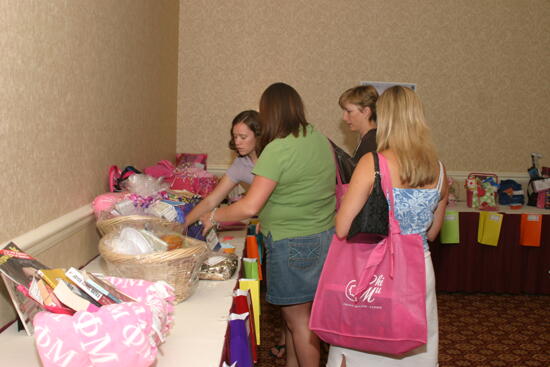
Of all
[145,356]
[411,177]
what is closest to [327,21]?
[411,177]

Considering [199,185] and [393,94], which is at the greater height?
[393,94]

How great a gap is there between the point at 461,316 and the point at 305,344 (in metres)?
1.96

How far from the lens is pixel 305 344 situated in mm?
2201

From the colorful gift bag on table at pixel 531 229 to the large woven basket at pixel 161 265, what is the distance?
10.8 ft

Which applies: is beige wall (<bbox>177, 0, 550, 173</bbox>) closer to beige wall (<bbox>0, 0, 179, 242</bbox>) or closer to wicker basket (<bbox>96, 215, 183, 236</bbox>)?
beige wall (<bbox>0, 0, 179, 242</bbox>)

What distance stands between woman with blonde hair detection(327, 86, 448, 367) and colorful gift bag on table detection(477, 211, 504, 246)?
7.89 feet

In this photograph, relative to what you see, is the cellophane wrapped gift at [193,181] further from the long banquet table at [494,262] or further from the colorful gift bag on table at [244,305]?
the long banquet table at [494,262]

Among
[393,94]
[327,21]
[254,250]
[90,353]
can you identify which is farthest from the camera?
[327,21]

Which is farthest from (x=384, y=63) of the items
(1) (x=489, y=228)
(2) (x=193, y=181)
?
(2) (x=193, y=181)

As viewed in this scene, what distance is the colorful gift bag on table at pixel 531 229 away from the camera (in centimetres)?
393

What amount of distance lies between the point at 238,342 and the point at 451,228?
287cm

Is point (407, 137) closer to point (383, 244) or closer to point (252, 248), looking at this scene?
point (383, 244)

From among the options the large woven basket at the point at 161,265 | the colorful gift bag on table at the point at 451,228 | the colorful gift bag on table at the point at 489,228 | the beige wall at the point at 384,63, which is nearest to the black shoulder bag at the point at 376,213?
the large woven basket at the point at 161,265

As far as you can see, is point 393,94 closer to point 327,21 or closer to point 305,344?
point 305,344
